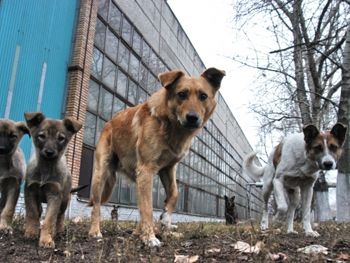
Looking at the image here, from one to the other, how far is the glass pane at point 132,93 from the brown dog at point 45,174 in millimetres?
14678

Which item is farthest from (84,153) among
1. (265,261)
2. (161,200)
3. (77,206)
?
(265,261)

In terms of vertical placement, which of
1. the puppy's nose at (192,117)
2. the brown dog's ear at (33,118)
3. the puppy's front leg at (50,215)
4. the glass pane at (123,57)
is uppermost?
the glass pane at (123,57)

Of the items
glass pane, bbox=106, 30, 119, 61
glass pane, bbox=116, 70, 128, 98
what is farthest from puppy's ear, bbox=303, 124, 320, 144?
glass pane, bbox=106, 30, 119, 61

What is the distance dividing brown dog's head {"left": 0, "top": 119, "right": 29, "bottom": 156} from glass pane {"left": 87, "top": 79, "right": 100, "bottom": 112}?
10256mm

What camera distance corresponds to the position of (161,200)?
21.8 metres

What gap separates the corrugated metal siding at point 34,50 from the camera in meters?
11.1

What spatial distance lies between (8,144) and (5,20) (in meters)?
8.53

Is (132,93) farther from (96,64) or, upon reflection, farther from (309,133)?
(309,133)

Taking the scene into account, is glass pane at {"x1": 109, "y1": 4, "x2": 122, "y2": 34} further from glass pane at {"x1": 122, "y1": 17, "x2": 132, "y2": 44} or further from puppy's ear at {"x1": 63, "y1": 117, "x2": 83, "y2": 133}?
puppy's ear at {"x1": 63, "y1": 117, "x2": 83, "y2": 133}

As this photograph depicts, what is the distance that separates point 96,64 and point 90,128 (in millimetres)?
3160

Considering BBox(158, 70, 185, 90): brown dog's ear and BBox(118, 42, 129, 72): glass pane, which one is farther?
BBox(118, 42, 129, 72): glass pane

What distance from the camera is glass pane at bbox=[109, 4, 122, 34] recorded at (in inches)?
685

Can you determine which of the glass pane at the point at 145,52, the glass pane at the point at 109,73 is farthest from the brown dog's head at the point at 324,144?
the glass pane at the point at 145,52

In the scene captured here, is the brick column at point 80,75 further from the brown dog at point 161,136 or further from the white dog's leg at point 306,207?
the white dog's leg at point 306,207
